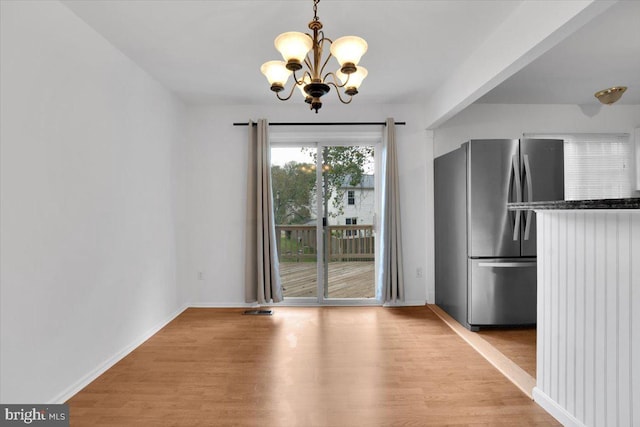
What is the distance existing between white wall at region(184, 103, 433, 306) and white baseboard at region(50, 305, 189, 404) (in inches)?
36.8

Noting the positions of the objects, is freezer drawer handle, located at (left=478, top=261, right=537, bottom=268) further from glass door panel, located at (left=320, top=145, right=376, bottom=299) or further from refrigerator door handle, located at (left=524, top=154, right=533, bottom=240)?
glass door panel, located at (left=320, top=145, right=376, bottom=299)

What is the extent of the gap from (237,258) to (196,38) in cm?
Answer: 250

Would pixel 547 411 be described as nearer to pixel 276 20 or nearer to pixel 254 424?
pixel 254 424

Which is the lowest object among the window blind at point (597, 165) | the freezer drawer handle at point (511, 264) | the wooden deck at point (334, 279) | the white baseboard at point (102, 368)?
the white baseboard at point (102, 368)

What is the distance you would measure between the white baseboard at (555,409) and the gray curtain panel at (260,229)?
271 centimetres

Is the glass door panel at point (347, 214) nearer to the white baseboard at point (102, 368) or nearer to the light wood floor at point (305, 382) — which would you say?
the light wood floor at point (305, 382)

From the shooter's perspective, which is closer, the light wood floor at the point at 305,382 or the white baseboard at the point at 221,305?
the light wood floor at the point at 305,382

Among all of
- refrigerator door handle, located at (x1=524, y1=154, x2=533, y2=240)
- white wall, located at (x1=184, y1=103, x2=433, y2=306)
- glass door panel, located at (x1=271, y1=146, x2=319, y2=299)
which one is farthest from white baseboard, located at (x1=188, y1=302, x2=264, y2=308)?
refrigerator door handle, located at (x1=524, y1=154, x2=533, y2=240)

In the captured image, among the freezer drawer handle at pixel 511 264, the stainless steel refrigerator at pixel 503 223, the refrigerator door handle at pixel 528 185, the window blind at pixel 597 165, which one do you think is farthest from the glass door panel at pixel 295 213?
the window blind at pixel 597 165

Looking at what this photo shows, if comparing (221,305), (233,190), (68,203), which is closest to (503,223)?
(233,190)

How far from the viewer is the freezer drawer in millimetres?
3287

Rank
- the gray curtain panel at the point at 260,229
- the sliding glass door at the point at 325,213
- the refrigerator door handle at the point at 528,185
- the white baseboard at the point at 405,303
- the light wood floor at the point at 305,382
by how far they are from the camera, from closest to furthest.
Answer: the light wood floor at the point at 305,382
the refrigerator door handle at the point at 528,185
the gray curtain panel at the point at 260,229
the white baseboard at the point at 405,303
the sliding glass door at the point at 325,213

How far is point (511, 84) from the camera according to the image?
3.54 meters

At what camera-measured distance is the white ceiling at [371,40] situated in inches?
86.7
